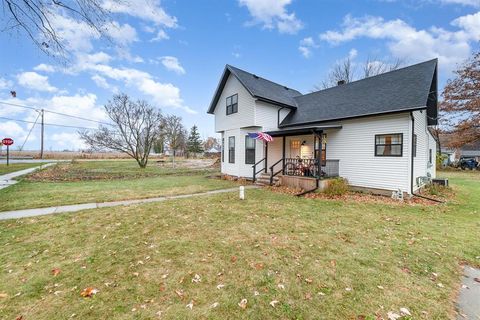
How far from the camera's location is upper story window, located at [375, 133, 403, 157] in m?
9.49

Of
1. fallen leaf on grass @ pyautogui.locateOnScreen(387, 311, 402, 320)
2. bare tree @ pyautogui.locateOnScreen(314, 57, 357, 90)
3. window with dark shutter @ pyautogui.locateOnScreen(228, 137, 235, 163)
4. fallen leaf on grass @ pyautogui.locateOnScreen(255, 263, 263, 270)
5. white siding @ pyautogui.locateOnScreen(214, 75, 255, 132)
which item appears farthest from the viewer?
bare tree @ pyautogui.locateOnScreen(314, 57, 357, 90)

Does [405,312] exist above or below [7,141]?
below

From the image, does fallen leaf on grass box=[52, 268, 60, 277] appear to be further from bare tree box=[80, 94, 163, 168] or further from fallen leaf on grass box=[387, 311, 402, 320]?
bare tree box=[80, 94, 163, 168]

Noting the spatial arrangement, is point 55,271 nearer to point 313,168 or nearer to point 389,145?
point 313,168

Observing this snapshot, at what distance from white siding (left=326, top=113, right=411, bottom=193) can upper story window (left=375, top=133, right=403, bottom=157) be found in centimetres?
14

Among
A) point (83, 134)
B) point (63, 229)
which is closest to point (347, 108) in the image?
point (63, 229)

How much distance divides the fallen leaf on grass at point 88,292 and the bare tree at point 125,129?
2336 cm

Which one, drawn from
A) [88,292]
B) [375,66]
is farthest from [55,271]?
[375,66]

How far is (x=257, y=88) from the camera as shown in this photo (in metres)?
13.8

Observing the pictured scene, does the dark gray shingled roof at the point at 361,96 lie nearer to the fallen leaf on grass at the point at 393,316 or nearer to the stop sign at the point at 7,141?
the fallen leaf on grass at the point at 393,316

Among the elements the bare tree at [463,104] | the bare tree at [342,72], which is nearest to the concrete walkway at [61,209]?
the bare tree at [342,72]

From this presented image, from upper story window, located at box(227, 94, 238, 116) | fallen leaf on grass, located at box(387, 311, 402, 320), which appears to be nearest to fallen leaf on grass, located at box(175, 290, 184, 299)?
fallen leaf on grass, located at box(387, 311, 402, 320)

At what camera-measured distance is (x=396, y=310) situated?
2568 millimetres

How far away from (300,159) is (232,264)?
8619 mm
